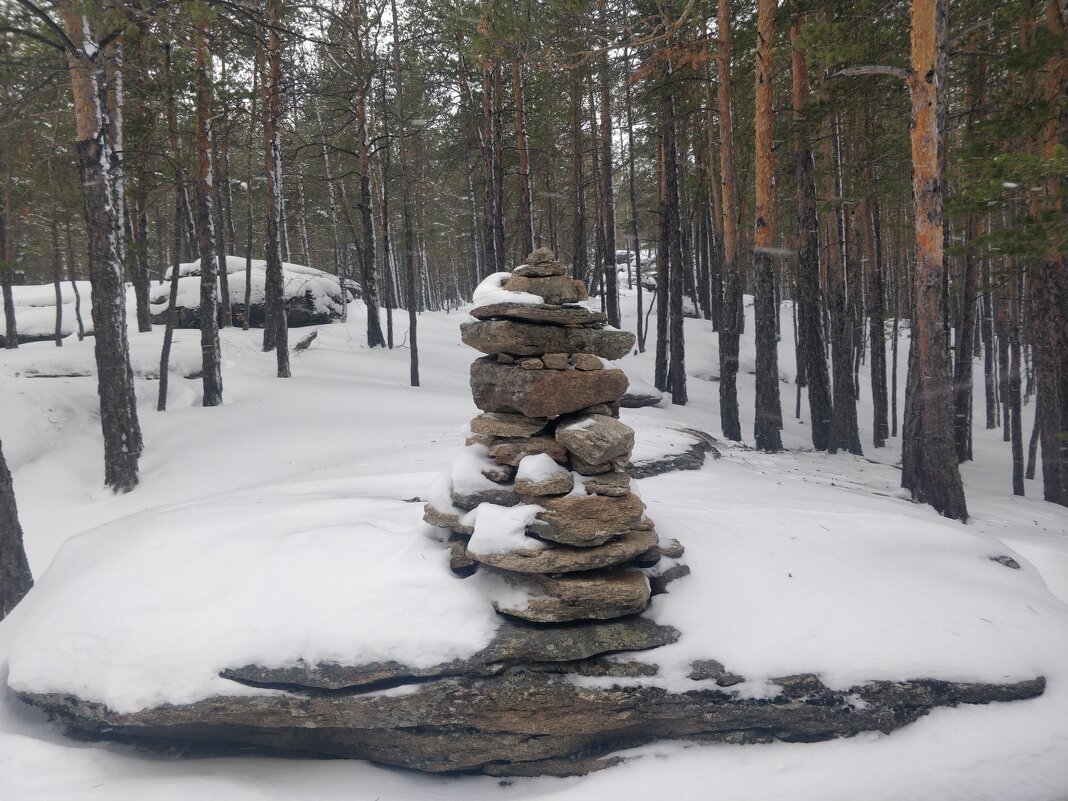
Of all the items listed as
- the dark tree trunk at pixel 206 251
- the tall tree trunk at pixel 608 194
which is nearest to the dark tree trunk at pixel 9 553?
the dark tree trunk at pixel 206 251

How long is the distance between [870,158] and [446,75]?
10.8 metres

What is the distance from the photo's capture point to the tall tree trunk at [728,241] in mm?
11008

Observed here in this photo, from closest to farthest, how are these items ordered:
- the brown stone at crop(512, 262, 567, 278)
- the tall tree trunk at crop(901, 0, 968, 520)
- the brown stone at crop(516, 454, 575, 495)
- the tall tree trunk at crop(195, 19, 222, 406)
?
the brown stone at crop(516, 454, 575, 495)
the brown stone at crop(512, 262, 567, 278)
the tall tree trunk at crop(901, 0, 968, 520)
the tall tree trunk at crop(195, 19, 222, 406)

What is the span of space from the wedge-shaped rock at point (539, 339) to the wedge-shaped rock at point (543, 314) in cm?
5

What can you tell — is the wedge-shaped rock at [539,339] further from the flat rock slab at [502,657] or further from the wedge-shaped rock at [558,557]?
the flat rock slab at [502,657]

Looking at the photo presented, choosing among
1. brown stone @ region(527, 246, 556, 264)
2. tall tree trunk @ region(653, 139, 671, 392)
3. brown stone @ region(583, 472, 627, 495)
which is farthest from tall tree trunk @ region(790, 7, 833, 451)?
brown stone @ region(583, 472, 627, 495)

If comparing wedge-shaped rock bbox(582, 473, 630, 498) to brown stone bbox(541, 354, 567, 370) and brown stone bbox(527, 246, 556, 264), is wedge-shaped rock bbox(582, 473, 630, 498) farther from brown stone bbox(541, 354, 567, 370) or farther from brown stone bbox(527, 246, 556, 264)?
brown stone bbox(527, 246, 556, 264)

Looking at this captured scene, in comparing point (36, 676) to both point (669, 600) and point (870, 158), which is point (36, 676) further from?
point (870, 158)

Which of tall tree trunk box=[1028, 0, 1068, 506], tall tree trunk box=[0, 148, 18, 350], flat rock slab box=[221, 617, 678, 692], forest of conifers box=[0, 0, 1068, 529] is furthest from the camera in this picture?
tall tree trunk box=[0, 148, 18, 350]

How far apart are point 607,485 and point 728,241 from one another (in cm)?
905

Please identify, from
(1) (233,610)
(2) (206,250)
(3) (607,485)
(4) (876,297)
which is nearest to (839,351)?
(4) (876,297)

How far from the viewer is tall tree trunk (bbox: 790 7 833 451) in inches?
434

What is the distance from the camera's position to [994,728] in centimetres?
415

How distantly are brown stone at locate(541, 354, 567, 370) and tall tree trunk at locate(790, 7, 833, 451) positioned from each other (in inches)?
294
